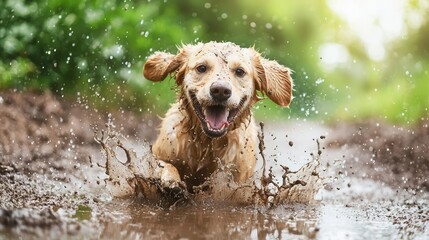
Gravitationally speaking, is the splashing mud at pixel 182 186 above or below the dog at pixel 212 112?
below

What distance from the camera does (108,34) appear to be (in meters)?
11.8

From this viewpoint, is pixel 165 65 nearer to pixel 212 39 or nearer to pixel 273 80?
pixel 273 80

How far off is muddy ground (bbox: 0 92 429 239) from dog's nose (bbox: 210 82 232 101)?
70 cm

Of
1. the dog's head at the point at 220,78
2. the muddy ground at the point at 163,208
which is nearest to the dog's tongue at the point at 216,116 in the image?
the dog's head at the point at 220,78

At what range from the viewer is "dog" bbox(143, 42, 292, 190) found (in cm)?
570

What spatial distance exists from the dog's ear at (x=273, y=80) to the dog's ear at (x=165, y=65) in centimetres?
61

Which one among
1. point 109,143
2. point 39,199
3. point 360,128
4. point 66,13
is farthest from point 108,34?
point 39,199

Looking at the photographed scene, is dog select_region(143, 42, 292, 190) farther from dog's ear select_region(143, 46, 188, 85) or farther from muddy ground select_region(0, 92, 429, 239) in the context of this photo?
muddy ground select_region(0, 92, 429, 239)

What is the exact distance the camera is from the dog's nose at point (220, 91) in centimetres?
545

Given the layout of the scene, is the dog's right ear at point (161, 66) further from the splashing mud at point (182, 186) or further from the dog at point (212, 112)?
the splashing mud at point (182, 186)

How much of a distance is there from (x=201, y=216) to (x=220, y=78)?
1078 millimetres

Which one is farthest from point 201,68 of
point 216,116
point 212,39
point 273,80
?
point 212,39

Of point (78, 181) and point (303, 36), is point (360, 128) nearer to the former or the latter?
point (303, 36)

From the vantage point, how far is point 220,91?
5.48 metres
